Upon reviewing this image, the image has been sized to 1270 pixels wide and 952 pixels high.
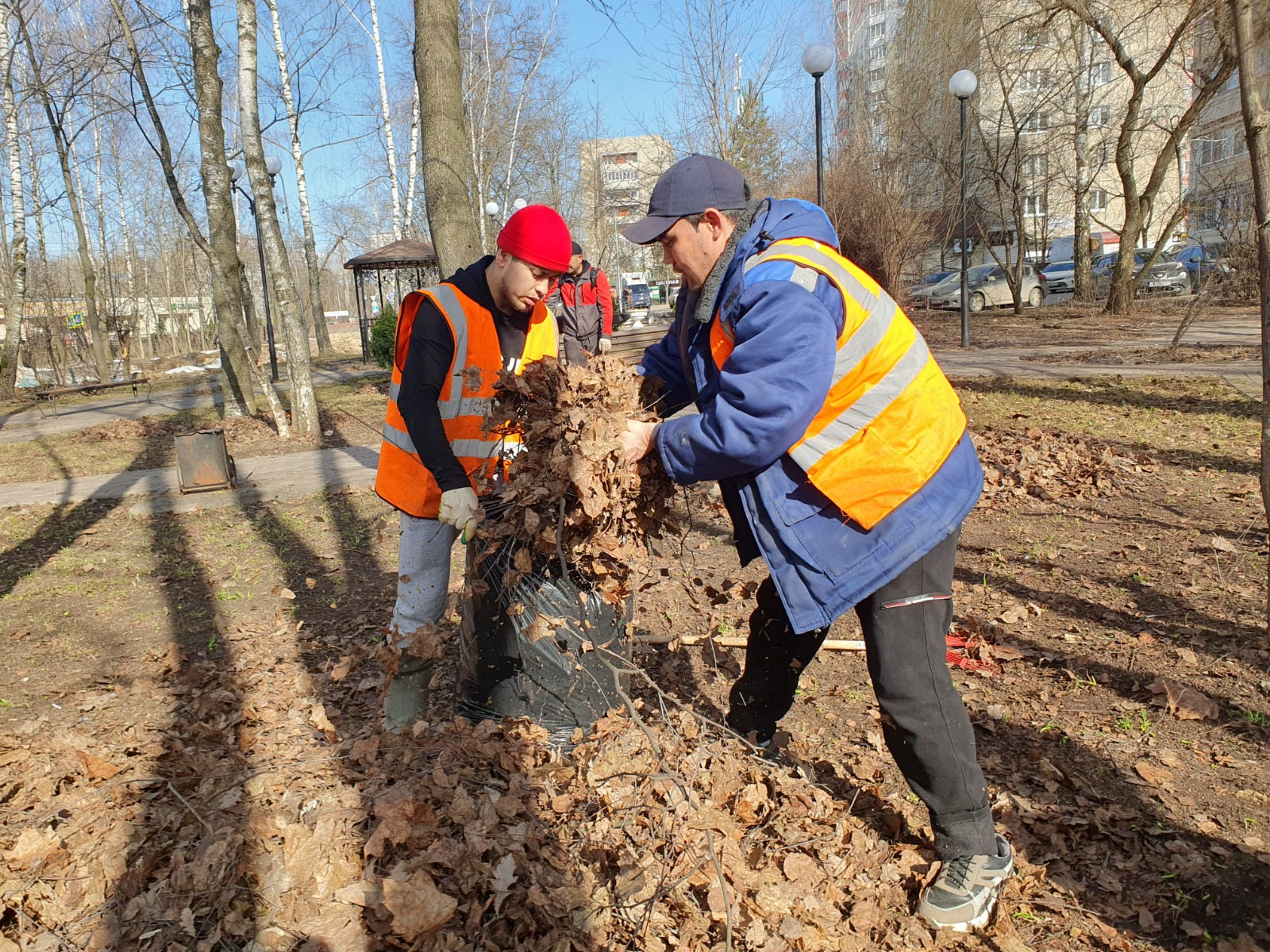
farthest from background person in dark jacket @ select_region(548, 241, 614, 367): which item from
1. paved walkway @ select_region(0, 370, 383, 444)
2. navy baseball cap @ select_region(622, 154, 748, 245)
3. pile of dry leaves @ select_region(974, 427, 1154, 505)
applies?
paved walkway @ select_region(0, 370, 383, 444)

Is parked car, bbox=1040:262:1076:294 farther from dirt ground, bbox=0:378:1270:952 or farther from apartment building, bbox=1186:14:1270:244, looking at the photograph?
dirt ground, bbox=0:378:1270:952

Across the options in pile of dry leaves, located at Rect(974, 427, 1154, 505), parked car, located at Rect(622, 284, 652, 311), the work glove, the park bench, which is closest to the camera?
the work glove

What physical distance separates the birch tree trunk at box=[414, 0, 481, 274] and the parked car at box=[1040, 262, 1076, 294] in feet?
81.1

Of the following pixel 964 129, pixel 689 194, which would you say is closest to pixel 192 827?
pixel 689 194

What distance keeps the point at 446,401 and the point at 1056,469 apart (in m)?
4.98

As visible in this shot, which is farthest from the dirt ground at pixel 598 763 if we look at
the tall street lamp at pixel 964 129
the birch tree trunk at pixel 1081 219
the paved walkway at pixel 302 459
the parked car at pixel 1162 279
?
the parked car at pixel 1162 279

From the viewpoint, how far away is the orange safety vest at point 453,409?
3006 millimetres

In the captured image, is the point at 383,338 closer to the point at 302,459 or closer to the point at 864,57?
the point at 302,459

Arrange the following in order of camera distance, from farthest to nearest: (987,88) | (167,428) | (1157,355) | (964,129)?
(987,88) < (964,129) < (167,428) < (1157,355)

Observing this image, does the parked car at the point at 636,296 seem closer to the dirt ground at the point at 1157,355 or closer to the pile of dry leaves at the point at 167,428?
the dirt ground at the point at 1157,355

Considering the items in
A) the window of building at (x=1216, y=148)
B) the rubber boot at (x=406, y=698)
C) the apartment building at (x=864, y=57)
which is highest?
the apartment building at (x=864, y=57)

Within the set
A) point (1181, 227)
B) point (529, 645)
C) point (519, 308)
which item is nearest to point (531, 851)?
point (529, 645)

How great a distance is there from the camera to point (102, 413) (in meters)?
14.9

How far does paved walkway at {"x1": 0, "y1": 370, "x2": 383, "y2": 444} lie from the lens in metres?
12.9
